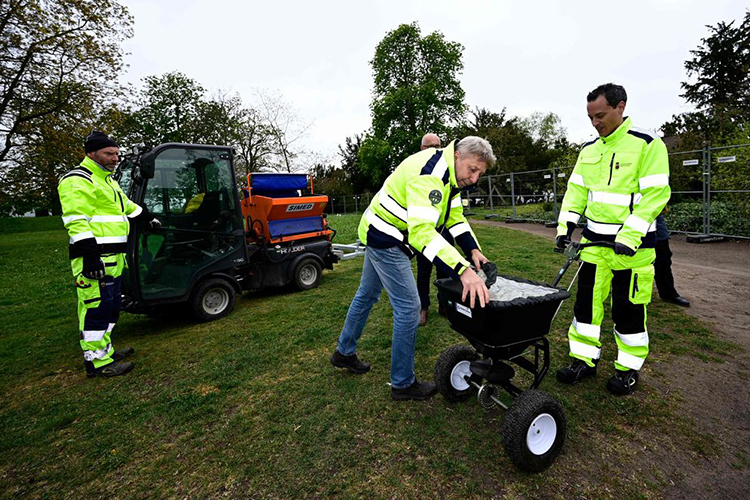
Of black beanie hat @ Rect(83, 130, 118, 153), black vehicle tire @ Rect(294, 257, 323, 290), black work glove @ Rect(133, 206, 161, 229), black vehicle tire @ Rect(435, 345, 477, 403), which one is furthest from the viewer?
black vehicle tire @ Rect(294, 257, 323, 290)

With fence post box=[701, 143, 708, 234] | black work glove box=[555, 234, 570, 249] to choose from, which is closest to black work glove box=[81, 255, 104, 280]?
black work glove box=[555, 234, 570, 249]

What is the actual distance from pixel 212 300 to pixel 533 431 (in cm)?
437

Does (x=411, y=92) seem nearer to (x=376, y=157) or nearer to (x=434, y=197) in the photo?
(x=376, y=157)

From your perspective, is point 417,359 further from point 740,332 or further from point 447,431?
point 740,332

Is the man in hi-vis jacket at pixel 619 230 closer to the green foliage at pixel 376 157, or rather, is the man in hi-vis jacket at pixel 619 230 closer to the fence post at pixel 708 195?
the fence post at pixel 708 195

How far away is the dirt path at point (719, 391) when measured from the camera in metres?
2.01

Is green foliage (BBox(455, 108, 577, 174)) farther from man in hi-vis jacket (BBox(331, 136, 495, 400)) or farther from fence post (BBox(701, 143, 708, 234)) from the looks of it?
man in hi-vis jacket (BBox(331, 136, 495, 400))

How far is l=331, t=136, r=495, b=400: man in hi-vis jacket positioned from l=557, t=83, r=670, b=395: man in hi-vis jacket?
959mm

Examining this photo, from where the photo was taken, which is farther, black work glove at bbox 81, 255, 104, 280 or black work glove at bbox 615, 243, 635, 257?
black work glove at bbox 81, 255, 104, 280

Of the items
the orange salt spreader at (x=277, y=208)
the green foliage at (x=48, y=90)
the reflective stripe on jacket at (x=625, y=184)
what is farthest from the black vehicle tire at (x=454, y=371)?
the green foliage at (x=48, y=90)

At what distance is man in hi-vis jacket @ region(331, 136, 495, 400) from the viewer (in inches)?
86.2

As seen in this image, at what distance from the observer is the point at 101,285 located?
3.51 meters

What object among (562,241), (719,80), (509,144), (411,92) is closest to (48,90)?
(562,241)

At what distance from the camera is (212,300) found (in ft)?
16.8
